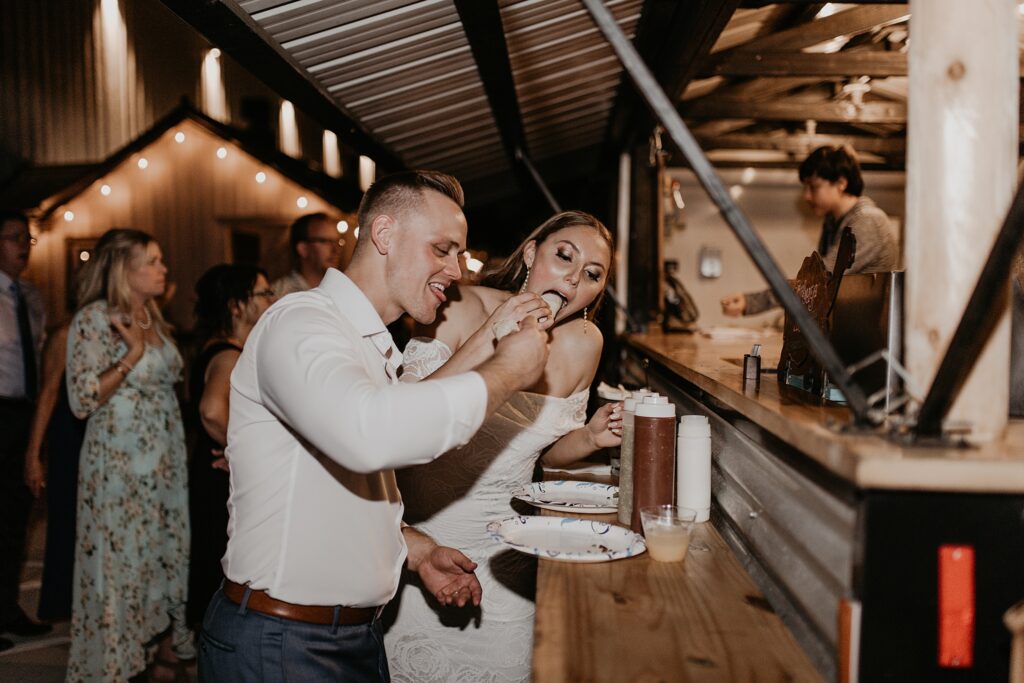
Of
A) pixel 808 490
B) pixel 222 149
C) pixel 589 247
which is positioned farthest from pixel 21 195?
pixel 808 490

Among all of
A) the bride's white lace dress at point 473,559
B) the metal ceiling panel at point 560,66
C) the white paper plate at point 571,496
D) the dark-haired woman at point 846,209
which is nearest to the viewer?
the white paper plate at point 571,496

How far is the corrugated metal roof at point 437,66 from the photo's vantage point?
3.18 meters

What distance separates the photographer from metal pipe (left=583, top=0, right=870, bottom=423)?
1243 millimetres

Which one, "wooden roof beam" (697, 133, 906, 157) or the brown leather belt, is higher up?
"wooden roof beam" (697, 133, 906, 157)

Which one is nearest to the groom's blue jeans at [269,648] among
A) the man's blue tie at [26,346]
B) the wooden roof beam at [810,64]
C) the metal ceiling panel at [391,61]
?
the metal ceiling panel at [391,61]

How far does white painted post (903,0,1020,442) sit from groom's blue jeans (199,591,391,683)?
4.19 feet

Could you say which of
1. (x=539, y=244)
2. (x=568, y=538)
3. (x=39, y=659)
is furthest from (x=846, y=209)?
(x=39, y=659)

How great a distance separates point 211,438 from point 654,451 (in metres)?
2.51

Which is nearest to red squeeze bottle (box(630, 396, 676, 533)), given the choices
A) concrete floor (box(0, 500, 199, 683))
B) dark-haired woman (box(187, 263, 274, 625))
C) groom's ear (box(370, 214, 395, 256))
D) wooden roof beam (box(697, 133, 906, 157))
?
groom's ear (box(370, 214, 395, 256))

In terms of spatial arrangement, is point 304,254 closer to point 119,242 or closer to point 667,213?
point 119,242

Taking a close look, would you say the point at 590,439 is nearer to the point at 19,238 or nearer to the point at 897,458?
the point at 897,458

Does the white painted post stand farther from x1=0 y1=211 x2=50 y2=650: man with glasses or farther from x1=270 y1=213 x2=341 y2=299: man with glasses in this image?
x1=0 y1=211 x2=50 y2=650: man with glasses

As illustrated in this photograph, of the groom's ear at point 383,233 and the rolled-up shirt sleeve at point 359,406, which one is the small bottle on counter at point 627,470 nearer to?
the rolled-up shirt sleeve at point 359,406

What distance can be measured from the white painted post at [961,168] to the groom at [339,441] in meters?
0.73
